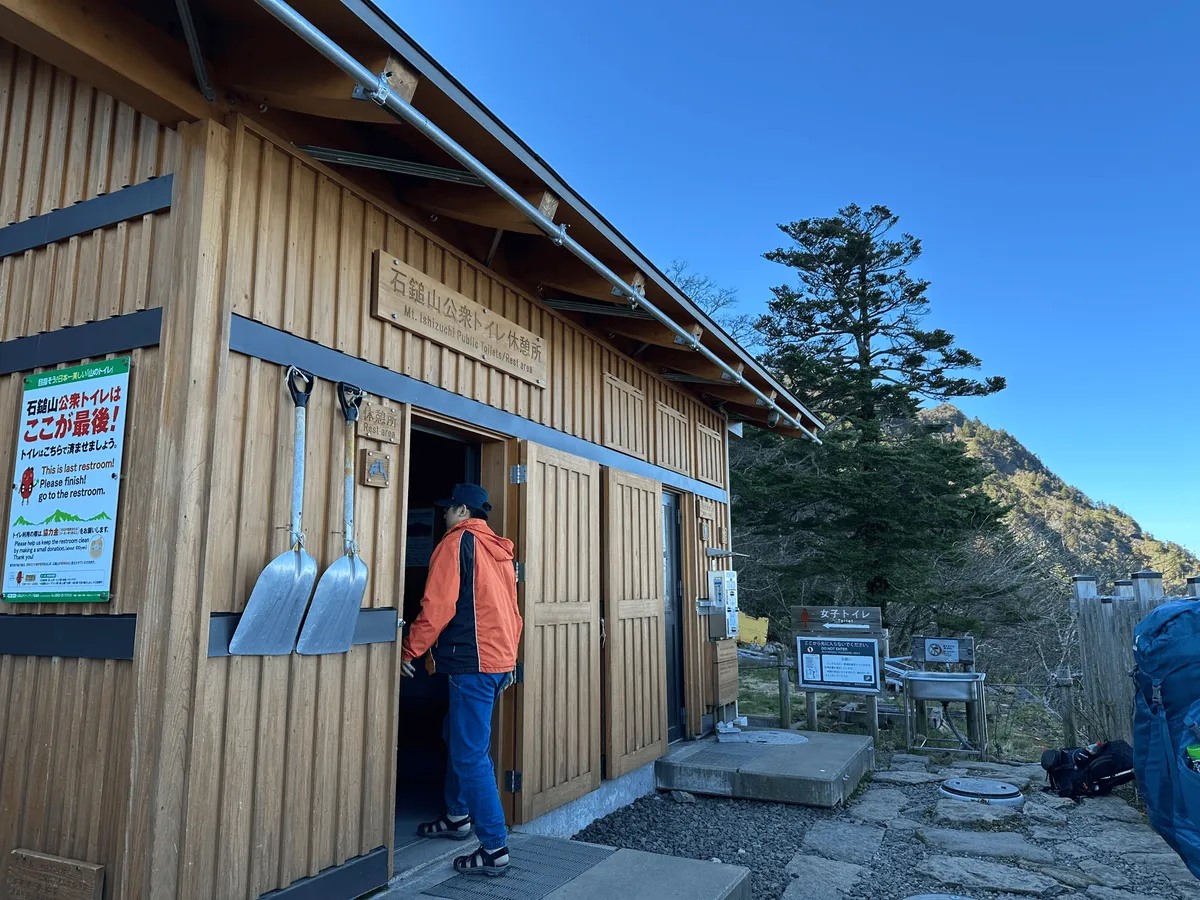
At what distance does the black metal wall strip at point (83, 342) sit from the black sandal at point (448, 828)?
2806 millimetres

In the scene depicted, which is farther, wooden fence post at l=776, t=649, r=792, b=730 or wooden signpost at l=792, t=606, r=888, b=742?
wooden fence post at l=776, t=649, r=792, b=730

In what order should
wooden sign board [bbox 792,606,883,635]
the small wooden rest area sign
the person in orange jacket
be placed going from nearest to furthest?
the small wooden rest area sign, the person in orange jacket, wooden sign board [bbox 792,606,883,635]

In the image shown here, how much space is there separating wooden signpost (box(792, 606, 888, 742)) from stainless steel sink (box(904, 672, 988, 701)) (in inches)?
12.8

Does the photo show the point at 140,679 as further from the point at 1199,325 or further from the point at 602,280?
the point at 1199,325

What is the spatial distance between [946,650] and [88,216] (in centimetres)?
834

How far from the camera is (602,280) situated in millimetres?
4895

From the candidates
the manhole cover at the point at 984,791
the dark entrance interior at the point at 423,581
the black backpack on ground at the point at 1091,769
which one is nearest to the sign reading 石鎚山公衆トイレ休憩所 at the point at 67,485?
the dark entrance interior at the point at 423,581

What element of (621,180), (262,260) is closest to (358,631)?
(262,260)

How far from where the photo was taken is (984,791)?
228 inches

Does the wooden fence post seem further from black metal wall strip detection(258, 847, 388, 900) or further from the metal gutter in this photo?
black metal wall strip detection(258, 847, 388, 900)

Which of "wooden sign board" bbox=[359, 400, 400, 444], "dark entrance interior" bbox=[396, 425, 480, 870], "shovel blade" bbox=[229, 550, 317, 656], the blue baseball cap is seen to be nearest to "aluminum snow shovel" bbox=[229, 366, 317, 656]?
"shovel blade" bbox=[229, 550, 317, 656]

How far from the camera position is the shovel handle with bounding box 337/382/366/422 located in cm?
343

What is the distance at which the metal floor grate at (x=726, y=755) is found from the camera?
20.5 ft

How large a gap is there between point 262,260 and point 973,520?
13953mm
